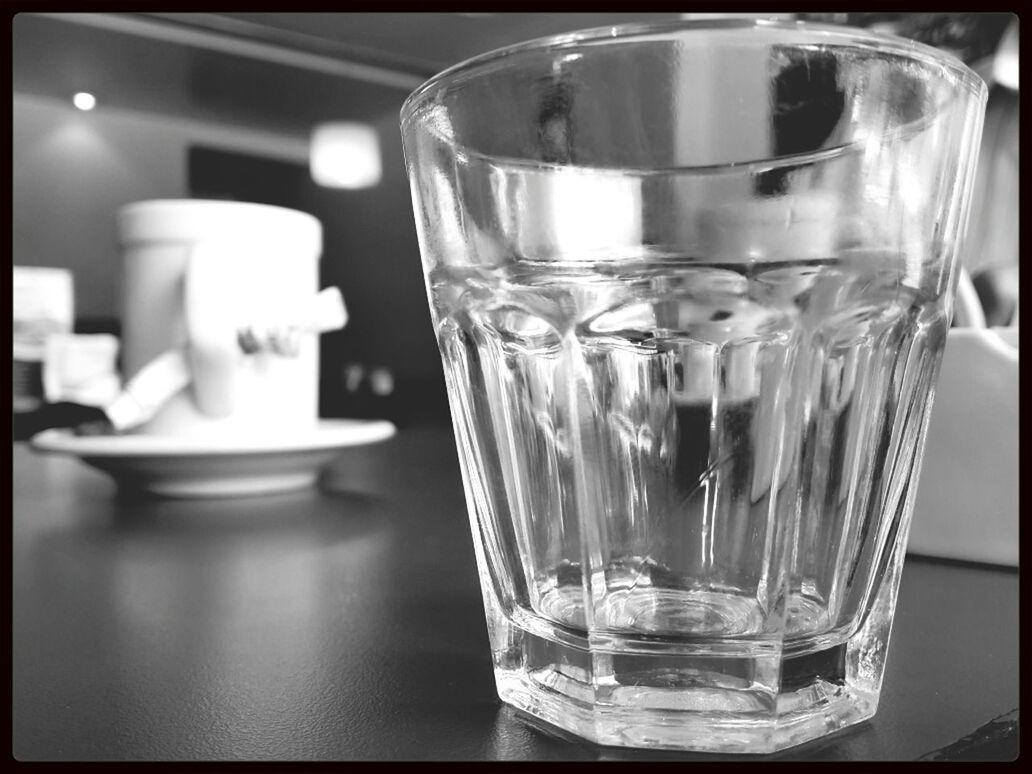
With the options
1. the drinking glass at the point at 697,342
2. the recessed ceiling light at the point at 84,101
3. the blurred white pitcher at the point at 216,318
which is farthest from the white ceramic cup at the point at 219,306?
the recessed ceiling light at the point at 84,101

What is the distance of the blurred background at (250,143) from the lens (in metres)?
0.76

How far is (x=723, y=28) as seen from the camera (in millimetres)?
144

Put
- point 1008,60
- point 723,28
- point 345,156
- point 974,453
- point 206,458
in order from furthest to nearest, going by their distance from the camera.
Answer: point 345,156, point 1008,60, point 206,458, point 974,453, point 723,28

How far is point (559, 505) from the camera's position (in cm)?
17

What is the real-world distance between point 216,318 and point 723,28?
1.11ft

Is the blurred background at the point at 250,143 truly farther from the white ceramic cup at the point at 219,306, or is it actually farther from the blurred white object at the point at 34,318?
the white ceramic cup at the point at 219,306

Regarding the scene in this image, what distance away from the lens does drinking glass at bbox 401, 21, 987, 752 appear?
5.8 inches

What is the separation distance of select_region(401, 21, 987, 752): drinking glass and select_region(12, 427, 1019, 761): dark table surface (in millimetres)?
14

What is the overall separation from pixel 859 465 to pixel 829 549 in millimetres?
17

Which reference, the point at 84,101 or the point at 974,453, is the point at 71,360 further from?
the point at 974,453

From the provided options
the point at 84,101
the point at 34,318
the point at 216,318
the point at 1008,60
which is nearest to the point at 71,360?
the point at 34,318

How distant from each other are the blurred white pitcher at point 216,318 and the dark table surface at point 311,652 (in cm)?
8

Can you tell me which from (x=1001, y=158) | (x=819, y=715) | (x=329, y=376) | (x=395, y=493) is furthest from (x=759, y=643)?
(x=329, y=376)

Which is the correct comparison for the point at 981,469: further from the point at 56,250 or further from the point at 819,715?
the point at 56,250
